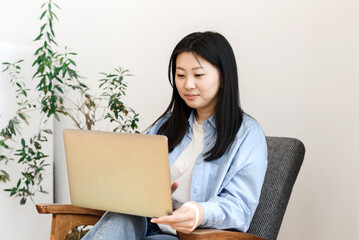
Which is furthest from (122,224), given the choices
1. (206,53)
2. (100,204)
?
(206,53)

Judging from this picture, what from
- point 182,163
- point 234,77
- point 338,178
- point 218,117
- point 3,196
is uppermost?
point 234,77

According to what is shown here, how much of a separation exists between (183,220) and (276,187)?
1.51 ft

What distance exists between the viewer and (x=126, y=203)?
1.35 m

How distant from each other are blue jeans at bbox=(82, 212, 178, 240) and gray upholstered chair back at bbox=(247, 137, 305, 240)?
13.6 inches

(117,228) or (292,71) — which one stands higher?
(292,71)

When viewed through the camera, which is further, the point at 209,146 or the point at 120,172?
the point at 209,146

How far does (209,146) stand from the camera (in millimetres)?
1671

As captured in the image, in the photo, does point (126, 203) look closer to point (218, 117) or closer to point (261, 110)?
point (218, 117)

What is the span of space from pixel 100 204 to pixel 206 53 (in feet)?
1.88

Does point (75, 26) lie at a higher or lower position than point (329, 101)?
higher

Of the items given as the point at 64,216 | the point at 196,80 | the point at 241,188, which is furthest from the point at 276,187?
the point at 64,216

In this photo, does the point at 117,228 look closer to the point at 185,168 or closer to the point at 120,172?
the point at 120,172

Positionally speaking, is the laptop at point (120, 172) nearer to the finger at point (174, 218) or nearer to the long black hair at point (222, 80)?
the finger at point (174, 218)

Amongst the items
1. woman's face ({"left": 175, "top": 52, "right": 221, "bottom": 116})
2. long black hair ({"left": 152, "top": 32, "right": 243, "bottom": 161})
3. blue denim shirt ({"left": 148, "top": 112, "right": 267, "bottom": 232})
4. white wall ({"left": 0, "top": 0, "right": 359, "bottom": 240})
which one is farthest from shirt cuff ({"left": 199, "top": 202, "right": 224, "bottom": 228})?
white wall ({"left": 0, "top": 0, "right": 359, "bottom": 240})
